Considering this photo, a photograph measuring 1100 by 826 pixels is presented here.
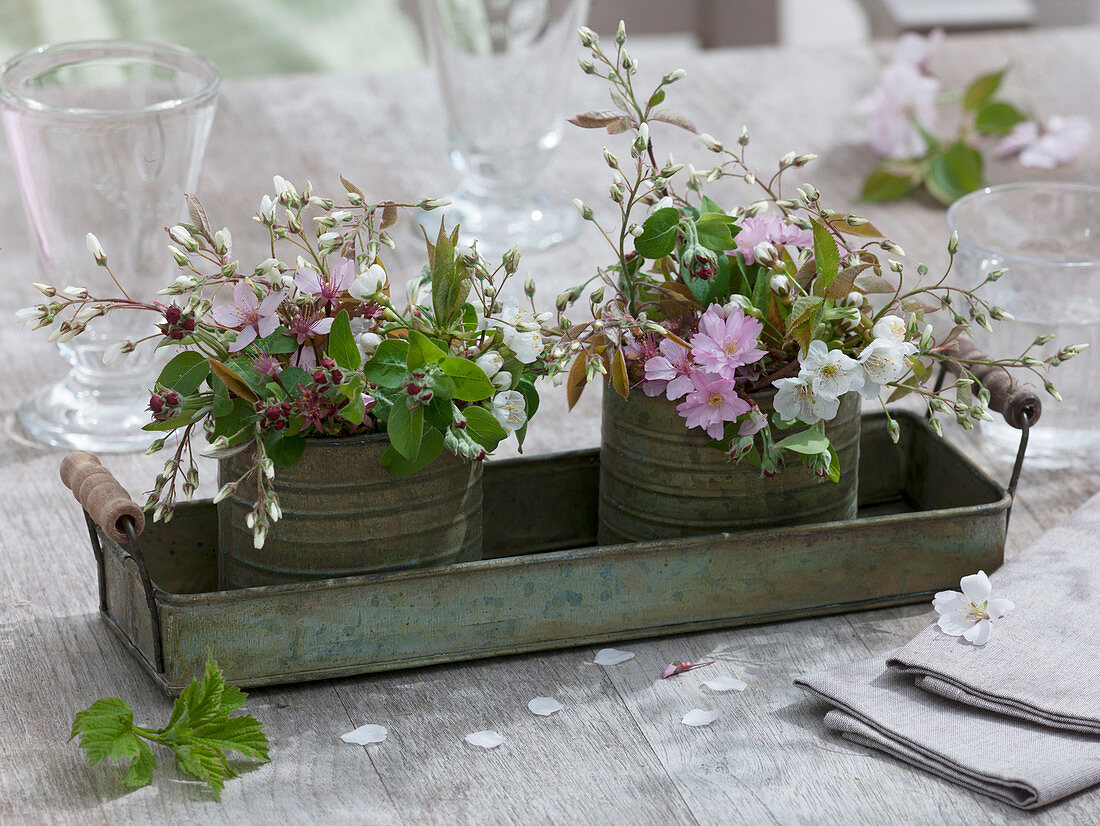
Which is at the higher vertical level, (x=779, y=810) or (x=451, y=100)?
(x=451, y=100)

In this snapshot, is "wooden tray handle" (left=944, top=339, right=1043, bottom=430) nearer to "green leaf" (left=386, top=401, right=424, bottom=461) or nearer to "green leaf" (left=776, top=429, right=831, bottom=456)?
"green leaf" (left=776, top=429, right=831, bottom=456)

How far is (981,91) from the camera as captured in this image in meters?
1.47

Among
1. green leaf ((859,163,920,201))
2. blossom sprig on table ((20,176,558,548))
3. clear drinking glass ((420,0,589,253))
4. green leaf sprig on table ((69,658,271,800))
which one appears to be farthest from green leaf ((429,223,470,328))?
green leaf ((859,163,920,201))

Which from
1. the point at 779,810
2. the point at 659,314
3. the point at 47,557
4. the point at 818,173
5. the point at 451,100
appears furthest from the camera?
the point at 818,173

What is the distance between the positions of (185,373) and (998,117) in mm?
1063

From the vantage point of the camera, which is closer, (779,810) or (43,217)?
(779,810)

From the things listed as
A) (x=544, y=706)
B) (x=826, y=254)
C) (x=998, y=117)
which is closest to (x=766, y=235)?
(x=826, y=254)

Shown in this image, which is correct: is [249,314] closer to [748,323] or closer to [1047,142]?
[748,323]

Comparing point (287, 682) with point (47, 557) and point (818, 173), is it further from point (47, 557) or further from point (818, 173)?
point (818, 173)

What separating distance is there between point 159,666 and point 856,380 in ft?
1.27

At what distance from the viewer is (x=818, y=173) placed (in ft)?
4.74

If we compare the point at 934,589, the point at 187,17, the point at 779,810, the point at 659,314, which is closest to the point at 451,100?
the point at 659,314

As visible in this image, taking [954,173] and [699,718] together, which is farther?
[954,173]

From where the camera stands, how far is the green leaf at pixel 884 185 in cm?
138
